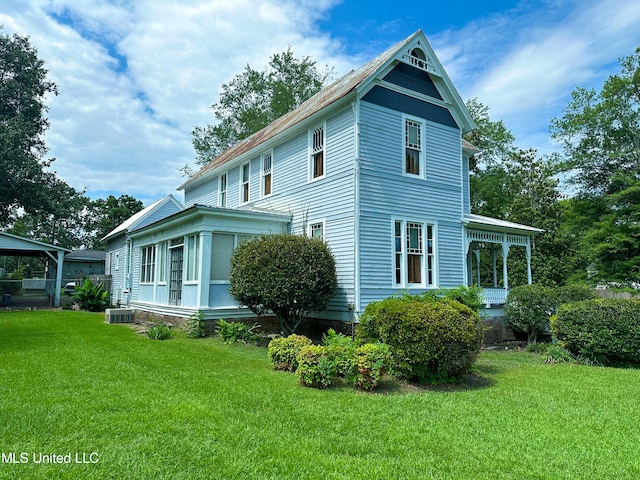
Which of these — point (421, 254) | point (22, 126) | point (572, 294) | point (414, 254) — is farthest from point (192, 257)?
point (22, 126)

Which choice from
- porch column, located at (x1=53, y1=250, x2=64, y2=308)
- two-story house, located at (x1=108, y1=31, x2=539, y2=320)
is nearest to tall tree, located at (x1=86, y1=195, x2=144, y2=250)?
porch column, located at (x1=53, y1=250, x2=64, y2=308)

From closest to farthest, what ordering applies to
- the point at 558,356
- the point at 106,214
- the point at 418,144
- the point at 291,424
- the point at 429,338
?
the point at 291,424, the point at 429,338, the point at 558,356, the point at 418,144, the point at 106,214

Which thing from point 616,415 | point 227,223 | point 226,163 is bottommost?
point 616,415

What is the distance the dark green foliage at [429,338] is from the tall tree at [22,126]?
27876 millimetres

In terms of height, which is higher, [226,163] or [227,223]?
[226,163]

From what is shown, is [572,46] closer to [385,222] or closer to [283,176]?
[385,222]

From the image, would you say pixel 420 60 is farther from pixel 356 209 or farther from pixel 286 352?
pixel 286 352

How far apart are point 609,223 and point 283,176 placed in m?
17.8

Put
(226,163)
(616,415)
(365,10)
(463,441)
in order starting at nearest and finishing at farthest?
(463,441) → (616,415) → (365,10) → (226,163)

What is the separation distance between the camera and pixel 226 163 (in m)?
A: 17.4

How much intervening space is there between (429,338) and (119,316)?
12674 mm

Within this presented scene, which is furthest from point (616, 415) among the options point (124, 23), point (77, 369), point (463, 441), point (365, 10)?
point (124, 23)

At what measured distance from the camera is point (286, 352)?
7359mm

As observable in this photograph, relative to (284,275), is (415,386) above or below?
below
